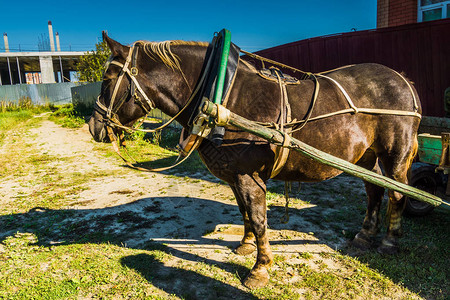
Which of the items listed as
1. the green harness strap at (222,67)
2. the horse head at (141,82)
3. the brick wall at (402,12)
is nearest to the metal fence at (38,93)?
the brick wall at (402,12)

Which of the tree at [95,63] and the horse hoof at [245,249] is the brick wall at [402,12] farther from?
the tree at [95,63]

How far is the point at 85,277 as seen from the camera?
11.2ft

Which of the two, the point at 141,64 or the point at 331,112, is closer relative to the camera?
the point at 141,64

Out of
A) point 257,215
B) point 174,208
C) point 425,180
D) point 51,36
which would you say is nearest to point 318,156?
point 257,215

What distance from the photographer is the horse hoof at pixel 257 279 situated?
320 cm

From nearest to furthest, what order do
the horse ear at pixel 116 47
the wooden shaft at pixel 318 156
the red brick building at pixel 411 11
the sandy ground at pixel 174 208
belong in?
the wooden shaft at pixel 318 156
the horse ear at pixel 116 47
the sandy ground at pixel 174 208
the red brick building at pixel 411 11

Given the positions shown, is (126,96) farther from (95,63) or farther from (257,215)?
(95,63)

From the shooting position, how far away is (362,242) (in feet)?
12.9

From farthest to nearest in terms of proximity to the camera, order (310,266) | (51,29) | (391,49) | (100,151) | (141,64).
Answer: (51,29) < (100,151) < (391,49) < (310,266) < (141,64)

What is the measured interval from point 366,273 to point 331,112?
1817 mm

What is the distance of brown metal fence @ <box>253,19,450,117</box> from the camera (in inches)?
238

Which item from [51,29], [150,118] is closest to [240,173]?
[150,118]

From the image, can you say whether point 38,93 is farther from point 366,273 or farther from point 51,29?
point 366,273

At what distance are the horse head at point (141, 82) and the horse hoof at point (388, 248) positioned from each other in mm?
2959
